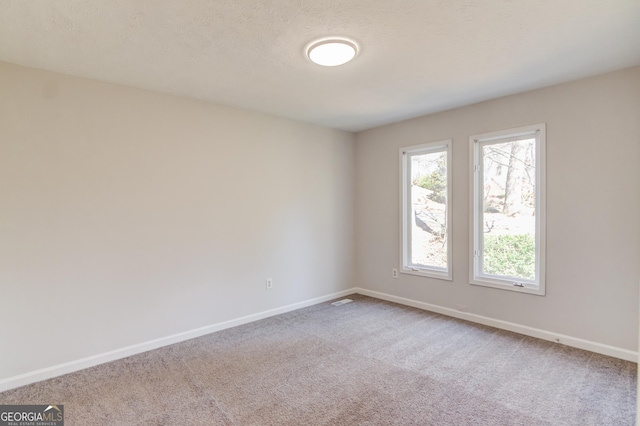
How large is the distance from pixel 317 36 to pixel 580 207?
2808 mm

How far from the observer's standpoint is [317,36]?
2.19m

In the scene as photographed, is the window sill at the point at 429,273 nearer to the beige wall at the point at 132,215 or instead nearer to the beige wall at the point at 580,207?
the beige wall at the point at 580,207

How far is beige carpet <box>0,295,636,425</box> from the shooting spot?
208 cm

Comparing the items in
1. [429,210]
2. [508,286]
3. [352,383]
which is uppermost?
[429,210]

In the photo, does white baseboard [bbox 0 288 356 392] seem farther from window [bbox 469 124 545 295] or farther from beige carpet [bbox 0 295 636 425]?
window [bbox 469 124 545 295]

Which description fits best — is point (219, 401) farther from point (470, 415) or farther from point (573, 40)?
point (573, 40)

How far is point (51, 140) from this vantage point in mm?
2633

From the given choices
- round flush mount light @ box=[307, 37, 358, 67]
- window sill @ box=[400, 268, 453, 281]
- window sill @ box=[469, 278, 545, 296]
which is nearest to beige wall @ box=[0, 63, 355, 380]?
window sill @ box=[400, 268, 453, 281]

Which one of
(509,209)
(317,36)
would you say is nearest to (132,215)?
(317,36)

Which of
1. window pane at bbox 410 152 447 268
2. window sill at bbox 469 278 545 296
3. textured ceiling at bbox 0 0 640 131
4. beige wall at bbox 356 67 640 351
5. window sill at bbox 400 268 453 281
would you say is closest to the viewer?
textured ceiling at bbox 0 0 640 131

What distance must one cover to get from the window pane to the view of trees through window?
0.53 meters

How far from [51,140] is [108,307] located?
1491 millimetres

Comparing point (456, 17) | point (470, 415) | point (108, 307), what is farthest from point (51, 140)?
point (470, 415)

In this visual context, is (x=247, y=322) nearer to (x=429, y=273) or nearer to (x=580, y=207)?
(x=429, y=273)
